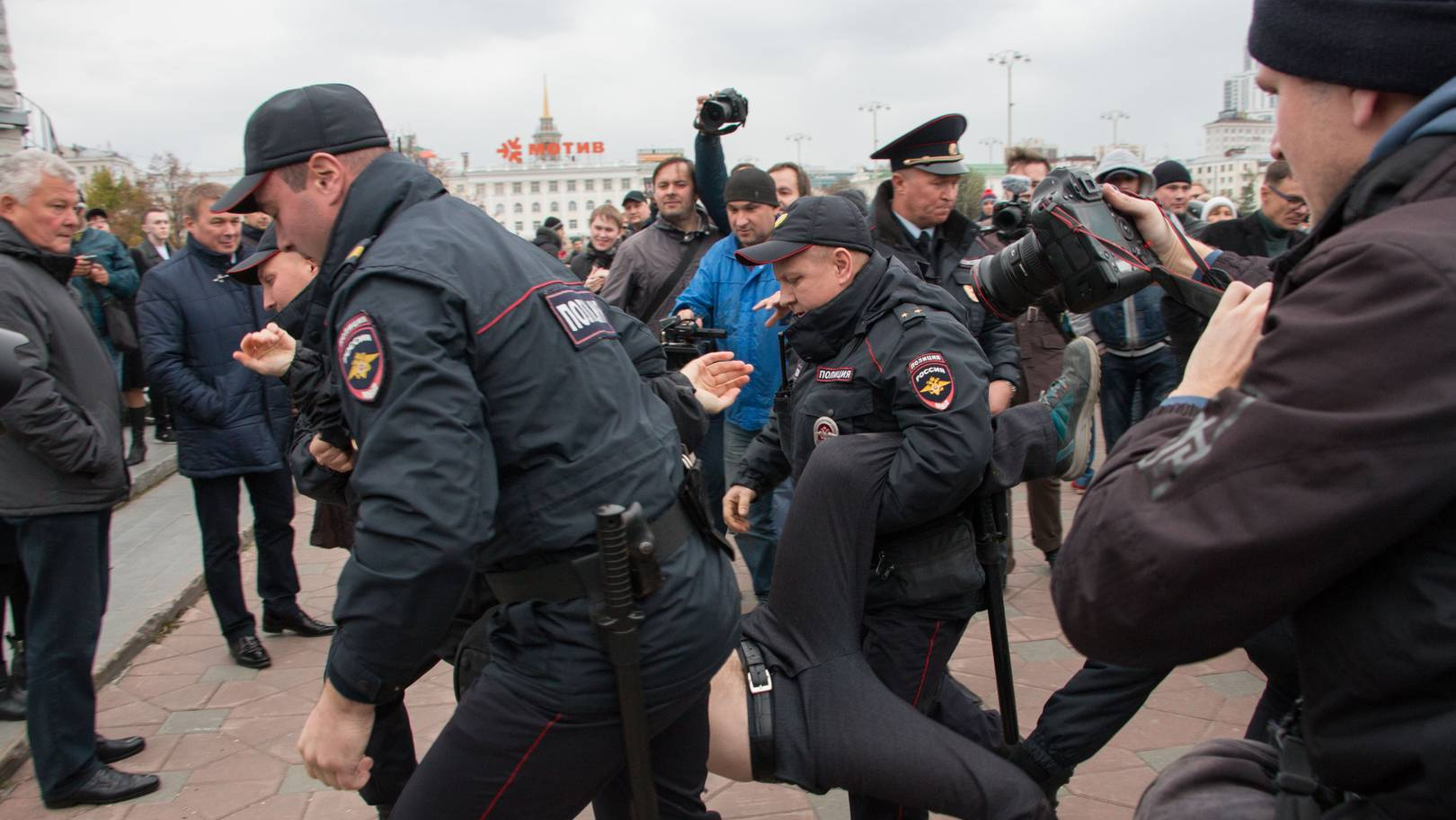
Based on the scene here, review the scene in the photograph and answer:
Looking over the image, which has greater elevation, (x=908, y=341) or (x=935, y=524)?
(x=908, y=341)

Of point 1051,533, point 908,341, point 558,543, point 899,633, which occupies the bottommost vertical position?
point 1051,533

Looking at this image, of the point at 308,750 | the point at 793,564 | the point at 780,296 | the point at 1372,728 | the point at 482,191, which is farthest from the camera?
the point at 482,191

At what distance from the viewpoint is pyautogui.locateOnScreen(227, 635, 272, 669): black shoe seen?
16.4 feet

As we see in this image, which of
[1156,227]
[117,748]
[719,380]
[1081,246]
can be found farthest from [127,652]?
[1156,227]

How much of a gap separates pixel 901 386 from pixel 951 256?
2044 millimetres

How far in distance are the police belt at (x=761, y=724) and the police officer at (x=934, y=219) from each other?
7.67ft

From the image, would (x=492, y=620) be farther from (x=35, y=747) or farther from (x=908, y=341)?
(x=35, y=747)

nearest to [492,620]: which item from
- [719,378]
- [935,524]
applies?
[719,378]

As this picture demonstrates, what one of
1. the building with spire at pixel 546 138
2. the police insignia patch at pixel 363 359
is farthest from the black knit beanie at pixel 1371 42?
the building with spire at pixel 546 138

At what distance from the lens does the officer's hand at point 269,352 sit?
124 inches

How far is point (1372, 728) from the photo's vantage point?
119 centimetres

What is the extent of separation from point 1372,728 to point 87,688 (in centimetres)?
388

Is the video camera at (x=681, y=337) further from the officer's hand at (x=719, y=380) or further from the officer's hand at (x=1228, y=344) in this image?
the officer's hand at (x=1228, y=344)

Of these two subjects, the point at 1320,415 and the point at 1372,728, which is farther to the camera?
the point at 1372,728
